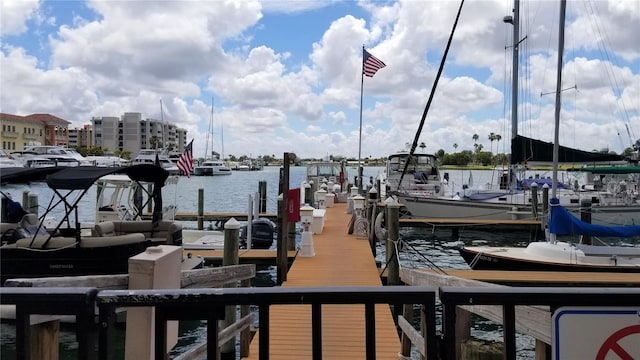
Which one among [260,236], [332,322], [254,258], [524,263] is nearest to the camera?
[332,322]

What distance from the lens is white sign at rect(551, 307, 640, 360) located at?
220 centimetres

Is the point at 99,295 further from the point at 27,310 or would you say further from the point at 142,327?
the point at 142,327

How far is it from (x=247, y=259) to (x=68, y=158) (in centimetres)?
5792

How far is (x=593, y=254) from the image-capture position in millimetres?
11820

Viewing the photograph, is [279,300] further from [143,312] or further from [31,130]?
[31,130]

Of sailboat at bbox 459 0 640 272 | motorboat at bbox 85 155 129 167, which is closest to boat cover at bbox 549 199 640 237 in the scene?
sailboat at bbox 459 0 640 272

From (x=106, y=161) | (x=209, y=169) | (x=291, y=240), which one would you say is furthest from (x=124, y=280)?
(x=209, y=169)

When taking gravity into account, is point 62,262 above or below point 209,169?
below

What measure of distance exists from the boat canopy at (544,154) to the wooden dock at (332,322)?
14.4 metres

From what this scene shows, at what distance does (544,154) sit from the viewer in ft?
73.2

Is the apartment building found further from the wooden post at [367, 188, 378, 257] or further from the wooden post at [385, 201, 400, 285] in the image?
the wooden post at [385, 201, 400, 285]

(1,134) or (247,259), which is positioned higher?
(1,134)

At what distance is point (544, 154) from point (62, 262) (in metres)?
20.9

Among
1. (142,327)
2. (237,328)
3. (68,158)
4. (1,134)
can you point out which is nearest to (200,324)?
(237,328)
